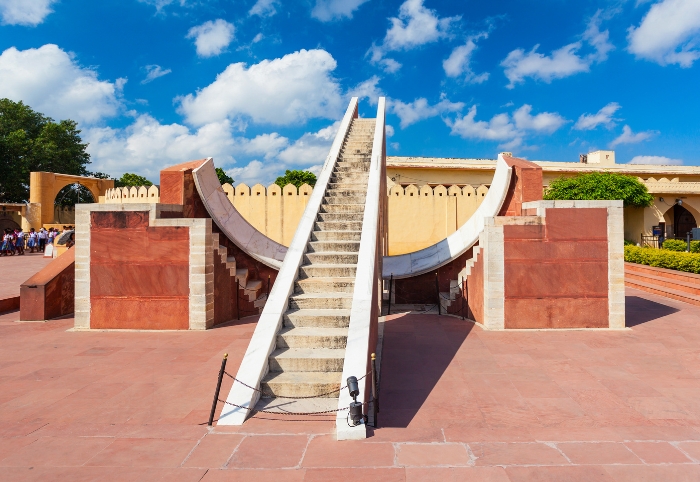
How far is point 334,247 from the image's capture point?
230 inches

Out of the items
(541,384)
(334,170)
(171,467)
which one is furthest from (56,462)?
(334,170)

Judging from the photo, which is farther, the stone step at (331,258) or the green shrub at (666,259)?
the green shrub at (666,259)

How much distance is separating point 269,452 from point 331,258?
2917 mm

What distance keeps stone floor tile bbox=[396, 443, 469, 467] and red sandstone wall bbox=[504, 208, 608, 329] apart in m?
3.85

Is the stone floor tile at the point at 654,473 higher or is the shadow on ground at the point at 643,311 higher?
the shadow on ground at the point at 643,311

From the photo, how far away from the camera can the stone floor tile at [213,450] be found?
281 cm

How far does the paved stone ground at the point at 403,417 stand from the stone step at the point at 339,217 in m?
1.90

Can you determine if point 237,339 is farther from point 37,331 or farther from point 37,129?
point 37,129

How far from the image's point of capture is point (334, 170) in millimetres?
8336

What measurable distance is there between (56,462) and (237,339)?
3.16 meters

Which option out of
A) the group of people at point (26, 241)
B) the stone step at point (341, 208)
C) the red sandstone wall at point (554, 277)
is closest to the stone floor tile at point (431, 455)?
the red sandstone wall at point (554, 277)

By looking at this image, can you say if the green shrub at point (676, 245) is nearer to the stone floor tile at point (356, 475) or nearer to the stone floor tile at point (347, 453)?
the stone floor tile at point (347, 453)

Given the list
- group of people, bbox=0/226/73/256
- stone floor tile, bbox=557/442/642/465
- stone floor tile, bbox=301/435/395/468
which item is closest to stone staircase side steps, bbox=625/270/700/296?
stone floor tile, bbox=557/442/642/465

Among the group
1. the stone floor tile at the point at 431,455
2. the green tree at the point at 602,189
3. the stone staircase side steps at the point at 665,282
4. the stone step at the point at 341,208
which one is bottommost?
the stone floor tile at the point at 431,455
